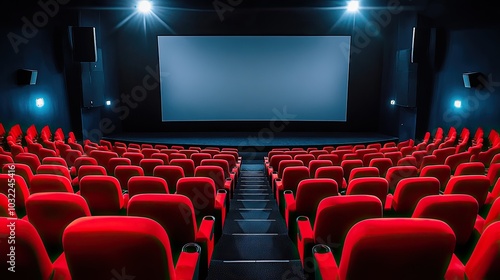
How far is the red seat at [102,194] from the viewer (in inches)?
129

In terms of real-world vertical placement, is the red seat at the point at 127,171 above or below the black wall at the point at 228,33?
below

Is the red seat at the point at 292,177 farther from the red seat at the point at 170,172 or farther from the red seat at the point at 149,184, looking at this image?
the red seat at the point at 149,184

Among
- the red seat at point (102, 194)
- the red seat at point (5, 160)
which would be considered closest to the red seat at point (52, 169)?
the red seat at point (5, 160)

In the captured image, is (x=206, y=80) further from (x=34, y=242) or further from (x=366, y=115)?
(x=34, y=242)

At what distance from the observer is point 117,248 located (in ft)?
5.38

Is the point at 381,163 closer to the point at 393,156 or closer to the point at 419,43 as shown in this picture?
the point at 393,156

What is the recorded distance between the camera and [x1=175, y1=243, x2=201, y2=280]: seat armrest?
2.12m

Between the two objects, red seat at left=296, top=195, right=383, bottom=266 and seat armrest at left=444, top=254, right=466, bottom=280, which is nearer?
seat armrest at left=444, top=254, right=466, bottom=280

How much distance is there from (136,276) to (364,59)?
43.1ft

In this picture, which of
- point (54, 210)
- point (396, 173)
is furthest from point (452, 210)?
point (54, 210)

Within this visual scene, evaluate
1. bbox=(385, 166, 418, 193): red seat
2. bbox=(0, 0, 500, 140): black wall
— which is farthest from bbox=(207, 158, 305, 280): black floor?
bbox=(0, 0, 500, 140): black wall

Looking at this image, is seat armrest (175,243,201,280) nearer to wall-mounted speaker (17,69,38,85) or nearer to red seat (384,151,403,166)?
red seat (384,151,403,166)

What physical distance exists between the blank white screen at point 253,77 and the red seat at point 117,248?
469 inches

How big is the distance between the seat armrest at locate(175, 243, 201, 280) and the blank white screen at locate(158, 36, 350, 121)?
11295 mm
